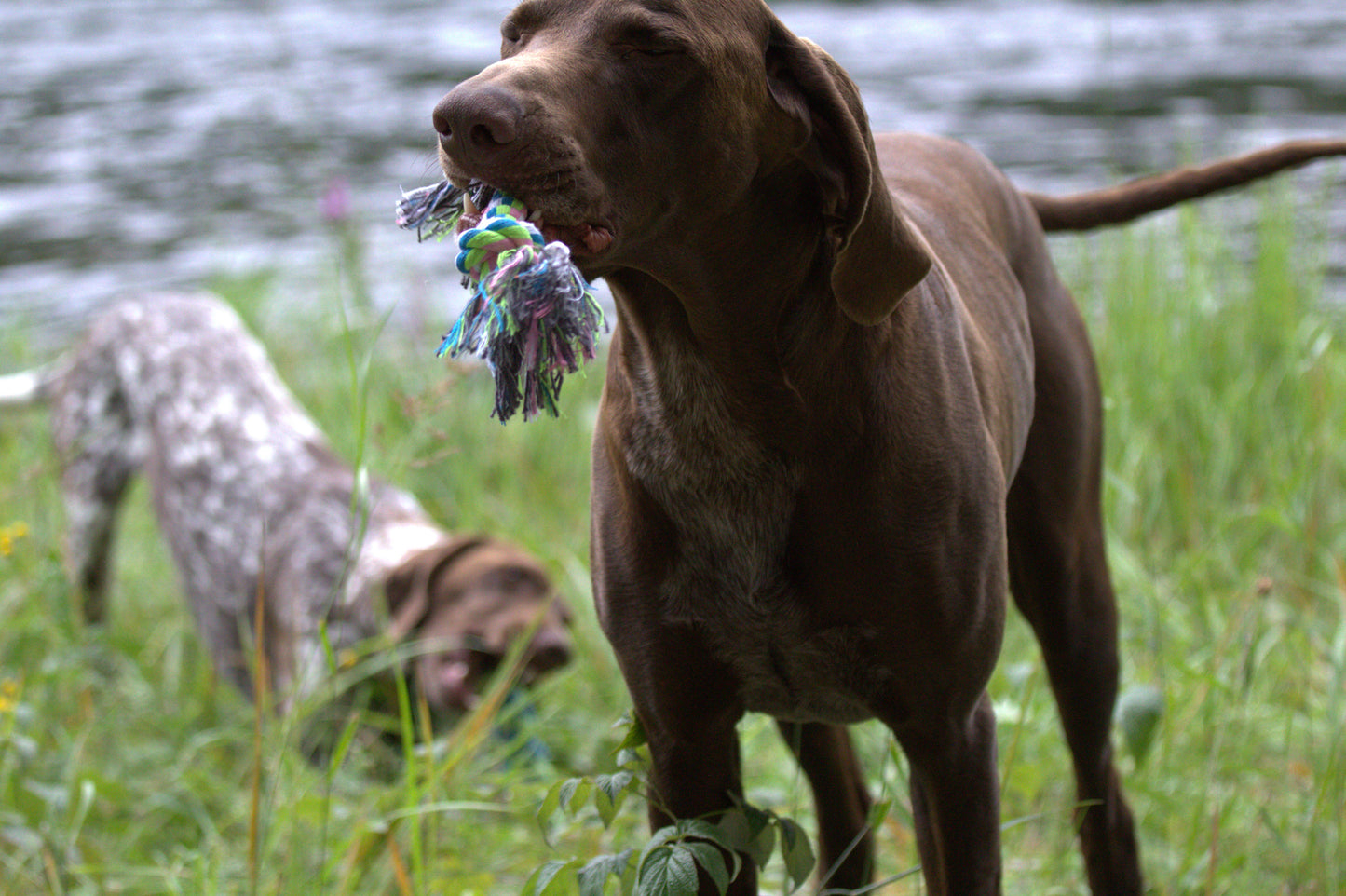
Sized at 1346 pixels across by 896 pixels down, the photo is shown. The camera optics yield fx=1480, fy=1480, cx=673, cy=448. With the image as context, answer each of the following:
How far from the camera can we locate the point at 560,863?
2.01m

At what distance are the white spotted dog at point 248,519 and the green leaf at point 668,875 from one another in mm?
2191

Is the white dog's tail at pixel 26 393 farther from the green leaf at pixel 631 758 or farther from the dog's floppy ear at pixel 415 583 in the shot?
the green leaf at pixel 631 758

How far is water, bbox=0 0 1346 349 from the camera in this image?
873cm

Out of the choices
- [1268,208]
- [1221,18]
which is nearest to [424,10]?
[1221,18]

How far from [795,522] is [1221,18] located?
1204cm

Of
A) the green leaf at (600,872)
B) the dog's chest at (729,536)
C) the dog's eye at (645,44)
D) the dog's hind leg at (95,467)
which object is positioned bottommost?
the dog's hind leg at (95,467)

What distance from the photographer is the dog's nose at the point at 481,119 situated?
148cm

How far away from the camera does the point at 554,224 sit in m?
1.60

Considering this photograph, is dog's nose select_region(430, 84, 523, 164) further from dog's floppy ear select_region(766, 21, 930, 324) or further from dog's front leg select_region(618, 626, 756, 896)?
dog's front leg select_region(618, 626, 756, 896)

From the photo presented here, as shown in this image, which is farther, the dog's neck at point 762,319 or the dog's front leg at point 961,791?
the dog's front leg at point 961,791

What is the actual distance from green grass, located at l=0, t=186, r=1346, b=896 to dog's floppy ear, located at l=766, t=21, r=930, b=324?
0.41 meters

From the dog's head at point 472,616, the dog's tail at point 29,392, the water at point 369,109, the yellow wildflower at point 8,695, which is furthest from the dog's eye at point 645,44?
the water at point 369,109

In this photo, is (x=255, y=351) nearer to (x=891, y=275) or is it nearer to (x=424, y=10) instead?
(x=891, y=275)

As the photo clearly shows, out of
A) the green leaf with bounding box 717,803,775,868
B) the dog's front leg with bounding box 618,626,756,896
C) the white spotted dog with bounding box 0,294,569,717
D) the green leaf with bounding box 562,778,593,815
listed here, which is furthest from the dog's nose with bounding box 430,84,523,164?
the white spotted dog with bounding box 0,294,569,717
